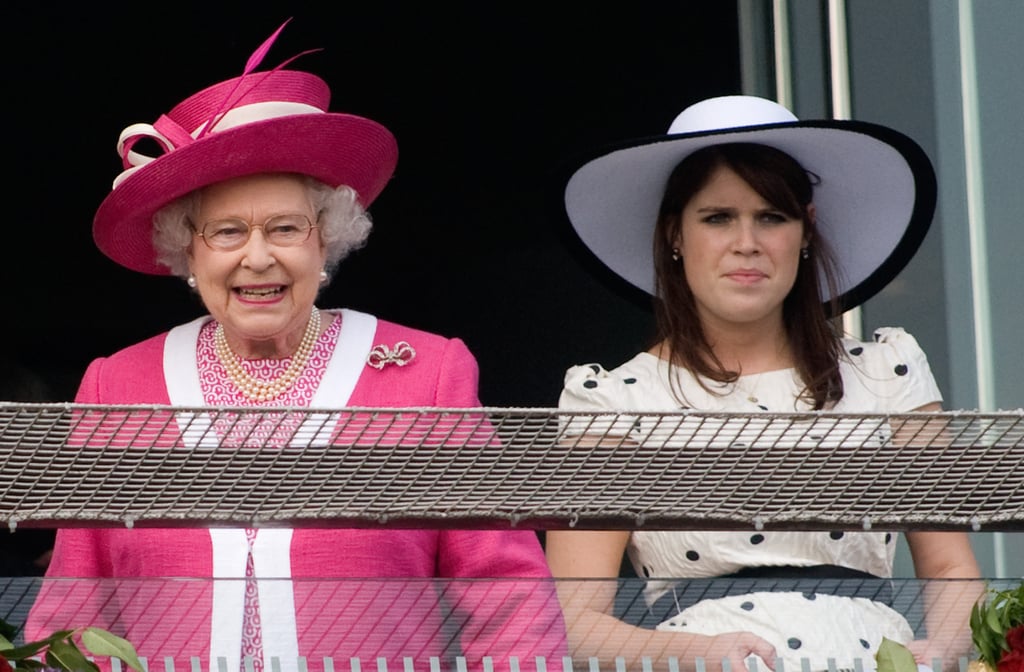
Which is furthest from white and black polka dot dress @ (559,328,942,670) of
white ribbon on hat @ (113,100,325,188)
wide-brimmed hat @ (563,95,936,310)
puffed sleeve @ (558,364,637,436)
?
white ribbon on hat @ (113,100,325,188)

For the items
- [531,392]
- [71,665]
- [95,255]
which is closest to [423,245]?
[531,392]

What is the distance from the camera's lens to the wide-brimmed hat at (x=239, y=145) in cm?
238

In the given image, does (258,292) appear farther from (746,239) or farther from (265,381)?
(746,239)

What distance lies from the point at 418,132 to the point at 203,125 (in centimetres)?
347

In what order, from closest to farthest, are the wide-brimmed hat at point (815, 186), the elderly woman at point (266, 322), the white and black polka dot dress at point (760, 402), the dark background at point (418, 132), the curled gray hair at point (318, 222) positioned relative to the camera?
the elderly woman at point (266, 322) → the white and black polka dot dress at point (760, 402) → the curled gray hair at point (318, 222) → the wide-brimmed hat at point (815, 186) → the dark background at point (418, 132)

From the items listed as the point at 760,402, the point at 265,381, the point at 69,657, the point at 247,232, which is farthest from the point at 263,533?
the point at 69,657

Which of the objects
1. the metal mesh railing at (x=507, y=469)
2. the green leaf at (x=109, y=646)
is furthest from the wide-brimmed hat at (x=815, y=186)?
the green leaf at (x=109, y=646)

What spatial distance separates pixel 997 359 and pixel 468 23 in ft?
7.21

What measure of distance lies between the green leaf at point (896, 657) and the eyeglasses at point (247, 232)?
122 cm

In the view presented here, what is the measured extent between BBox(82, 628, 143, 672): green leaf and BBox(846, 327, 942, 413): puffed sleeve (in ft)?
4.56

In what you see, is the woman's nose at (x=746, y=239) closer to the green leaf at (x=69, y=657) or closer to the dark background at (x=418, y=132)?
the green leaf at (x=69, y=657)

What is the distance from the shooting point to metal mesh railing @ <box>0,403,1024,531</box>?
4.34 ft

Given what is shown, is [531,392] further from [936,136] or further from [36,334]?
[936,136]

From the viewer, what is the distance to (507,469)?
1345 millimetres
